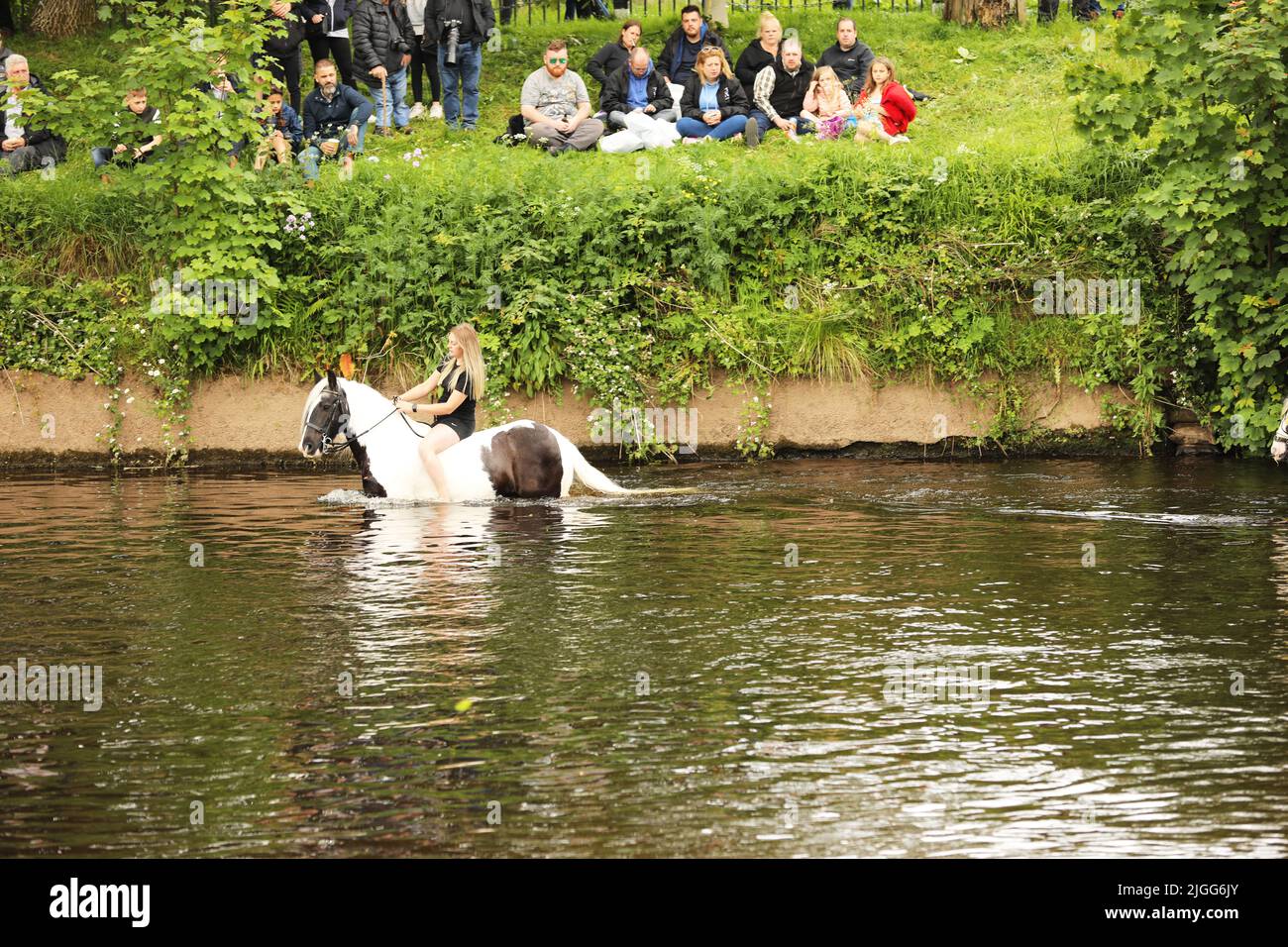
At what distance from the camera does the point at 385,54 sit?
2544 centimetres

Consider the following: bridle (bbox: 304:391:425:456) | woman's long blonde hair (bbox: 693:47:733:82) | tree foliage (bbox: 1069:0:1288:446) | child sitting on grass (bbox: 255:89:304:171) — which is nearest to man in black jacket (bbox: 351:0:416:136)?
child sitting on grass (bbox: 255:89:304:171)

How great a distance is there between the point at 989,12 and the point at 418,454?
58.7 ft

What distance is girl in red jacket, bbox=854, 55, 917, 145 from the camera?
80.7 ft

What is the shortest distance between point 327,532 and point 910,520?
209 inches

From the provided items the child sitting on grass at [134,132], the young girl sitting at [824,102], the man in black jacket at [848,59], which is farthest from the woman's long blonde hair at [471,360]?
the man in black jacket at [848,59]

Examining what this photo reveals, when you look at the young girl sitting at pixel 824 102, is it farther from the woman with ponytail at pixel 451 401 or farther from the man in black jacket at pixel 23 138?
the man in black jacket at pixel 23 138

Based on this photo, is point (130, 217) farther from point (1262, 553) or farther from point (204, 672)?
point (1262, 553)

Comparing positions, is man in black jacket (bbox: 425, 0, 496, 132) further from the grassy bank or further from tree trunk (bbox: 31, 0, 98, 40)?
tree trunk (bbox: 31, 0, 98, 40)

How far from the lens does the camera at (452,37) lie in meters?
25.3

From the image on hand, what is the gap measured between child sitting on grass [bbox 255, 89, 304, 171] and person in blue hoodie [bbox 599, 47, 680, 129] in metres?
4.38

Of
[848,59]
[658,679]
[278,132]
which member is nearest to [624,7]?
[848,59]

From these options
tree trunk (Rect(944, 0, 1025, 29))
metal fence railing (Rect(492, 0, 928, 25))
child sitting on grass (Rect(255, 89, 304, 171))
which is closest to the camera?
child sitting on grass (Rect(255, 89, 304, 171))
